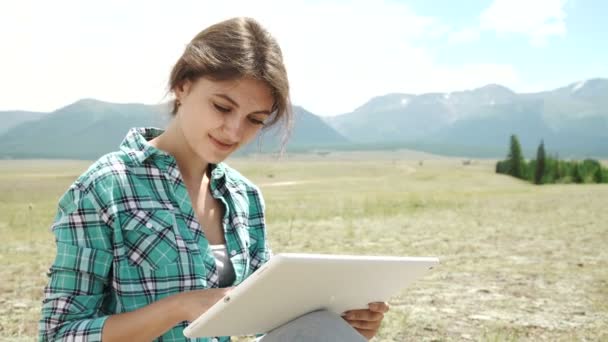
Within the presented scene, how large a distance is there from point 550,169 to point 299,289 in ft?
220

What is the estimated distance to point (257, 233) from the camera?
2299mm

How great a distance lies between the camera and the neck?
2059 mm

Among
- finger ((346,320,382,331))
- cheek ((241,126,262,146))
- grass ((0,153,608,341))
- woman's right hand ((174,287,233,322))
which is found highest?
cheek ((241,126,262,146))

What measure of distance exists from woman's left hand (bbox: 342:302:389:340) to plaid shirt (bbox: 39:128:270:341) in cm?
39

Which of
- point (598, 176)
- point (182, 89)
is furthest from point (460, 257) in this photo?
point (598, 176)

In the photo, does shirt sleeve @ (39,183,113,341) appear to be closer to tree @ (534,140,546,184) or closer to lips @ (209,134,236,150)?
lips @ (209,134,236,150)

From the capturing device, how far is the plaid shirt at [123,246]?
65.6 inches

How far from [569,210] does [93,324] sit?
57.2ft

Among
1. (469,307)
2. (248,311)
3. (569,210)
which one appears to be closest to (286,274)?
(248,311)

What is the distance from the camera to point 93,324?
166cm

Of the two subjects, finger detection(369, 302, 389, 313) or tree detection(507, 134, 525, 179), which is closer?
finger detection(369, 302, 389, 313)

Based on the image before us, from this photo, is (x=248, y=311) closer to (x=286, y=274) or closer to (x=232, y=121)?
(x=286, y=274)

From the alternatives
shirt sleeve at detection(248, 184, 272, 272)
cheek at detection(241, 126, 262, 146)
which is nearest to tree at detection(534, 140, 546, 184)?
shirt sleeve at detection(248, 184, 272, 272)

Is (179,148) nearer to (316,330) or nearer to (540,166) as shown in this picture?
(316,330)
